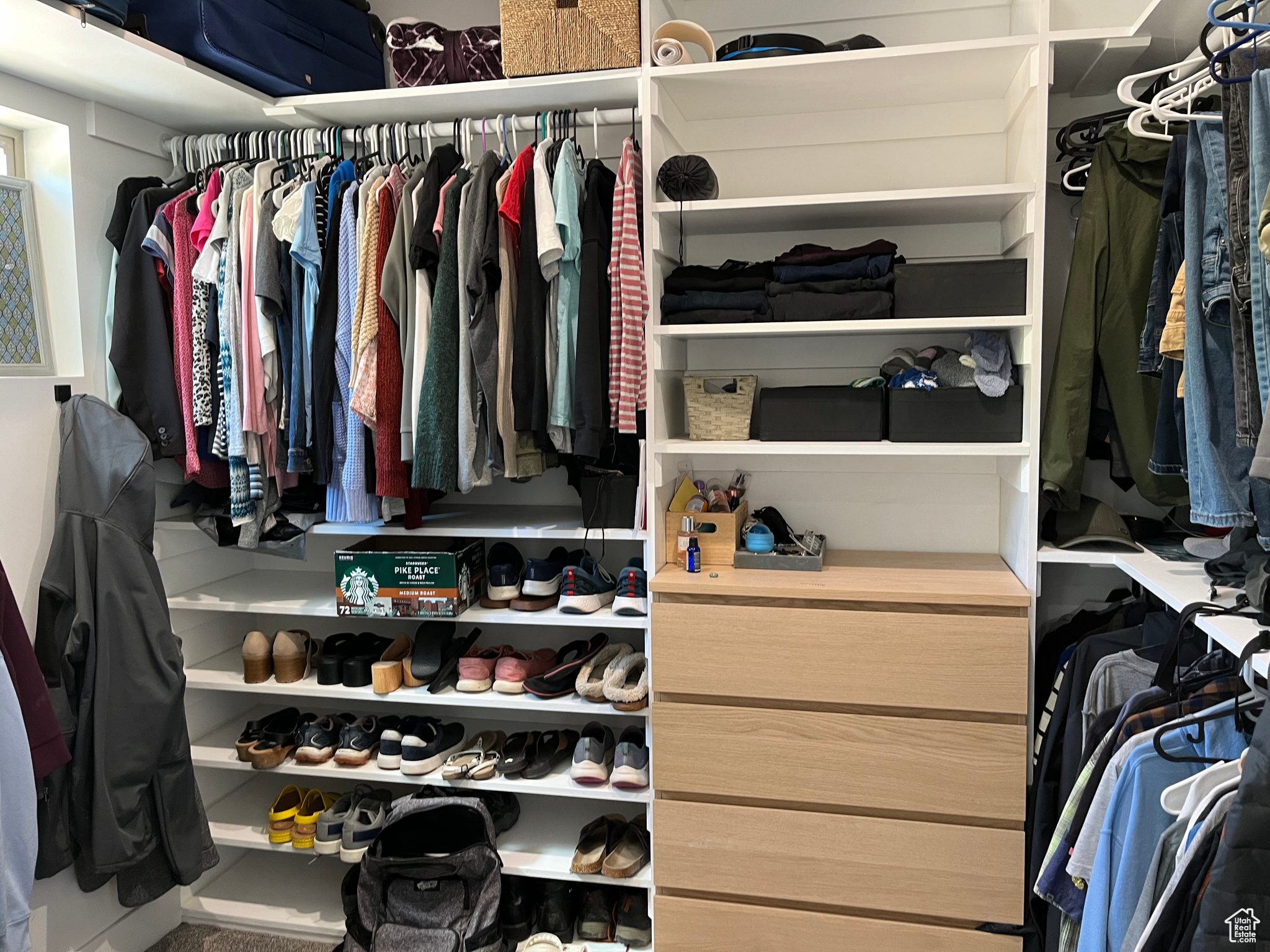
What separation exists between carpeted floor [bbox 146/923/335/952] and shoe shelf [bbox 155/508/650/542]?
1147 mm

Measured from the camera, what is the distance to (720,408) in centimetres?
216

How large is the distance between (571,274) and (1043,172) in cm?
105

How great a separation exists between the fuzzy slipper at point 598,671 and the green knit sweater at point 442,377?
61cm

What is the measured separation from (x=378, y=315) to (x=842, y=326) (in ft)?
3.59

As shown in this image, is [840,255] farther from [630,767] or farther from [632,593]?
[630,767]

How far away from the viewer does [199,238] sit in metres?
2.23

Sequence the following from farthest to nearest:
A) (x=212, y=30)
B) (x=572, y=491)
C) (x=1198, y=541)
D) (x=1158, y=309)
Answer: (x=572, y=491), (x=212, y=30), (x=1198, y=541), (x=1158, y=309)

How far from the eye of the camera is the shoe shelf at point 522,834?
2.31m

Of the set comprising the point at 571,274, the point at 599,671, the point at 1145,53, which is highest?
the point at 1145,53

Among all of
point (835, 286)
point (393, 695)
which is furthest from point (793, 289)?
point (393, 695)

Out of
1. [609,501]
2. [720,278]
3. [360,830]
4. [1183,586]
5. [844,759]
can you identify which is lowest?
[360,830]

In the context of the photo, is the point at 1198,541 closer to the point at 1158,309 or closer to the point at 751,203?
the point at 1158,309

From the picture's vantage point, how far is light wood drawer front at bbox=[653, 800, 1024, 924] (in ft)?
6.46

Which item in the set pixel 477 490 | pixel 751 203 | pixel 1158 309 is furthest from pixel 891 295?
pixel 477 490
